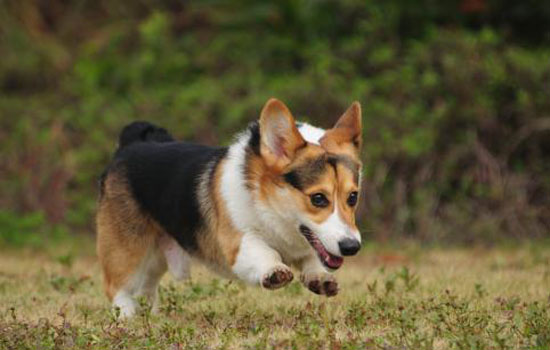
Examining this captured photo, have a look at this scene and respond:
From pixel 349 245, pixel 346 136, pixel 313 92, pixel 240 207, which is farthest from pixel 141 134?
pixel 313 92

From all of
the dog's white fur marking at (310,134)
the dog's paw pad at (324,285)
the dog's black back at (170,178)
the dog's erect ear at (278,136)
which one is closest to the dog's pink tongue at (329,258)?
the dog's paw pad at (324,285)

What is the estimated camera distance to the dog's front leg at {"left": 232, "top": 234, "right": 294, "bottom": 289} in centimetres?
546

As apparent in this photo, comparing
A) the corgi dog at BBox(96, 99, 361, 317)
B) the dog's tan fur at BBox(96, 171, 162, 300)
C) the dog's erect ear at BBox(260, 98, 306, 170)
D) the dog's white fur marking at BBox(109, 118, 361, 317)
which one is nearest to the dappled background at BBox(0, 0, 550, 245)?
the dog's tan fur at BBox(96, 171, 162, 300)

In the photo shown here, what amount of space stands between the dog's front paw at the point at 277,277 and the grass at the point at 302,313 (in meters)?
0.26

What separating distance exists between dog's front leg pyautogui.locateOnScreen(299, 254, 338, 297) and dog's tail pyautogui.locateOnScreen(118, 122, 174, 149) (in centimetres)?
197

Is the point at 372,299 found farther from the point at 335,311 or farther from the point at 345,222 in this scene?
the point at 345,222

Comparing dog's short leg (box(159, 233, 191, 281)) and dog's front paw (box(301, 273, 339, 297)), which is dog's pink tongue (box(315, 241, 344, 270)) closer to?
dog's front paw (box(301, 273, 339, 297))

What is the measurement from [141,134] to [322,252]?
2216 mm

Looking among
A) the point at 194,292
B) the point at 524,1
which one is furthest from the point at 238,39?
the point at 194,292

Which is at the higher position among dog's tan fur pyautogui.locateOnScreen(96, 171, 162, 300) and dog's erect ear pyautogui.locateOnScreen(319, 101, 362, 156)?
dog's erect ear pyautogui.locateOnScreen(319, 101, 362, 156)

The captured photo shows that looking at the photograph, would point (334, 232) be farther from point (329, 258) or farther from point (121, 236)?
point (121, 236)

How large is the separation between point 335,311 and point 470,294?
4.06ft

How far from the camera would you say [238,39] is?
545 inches

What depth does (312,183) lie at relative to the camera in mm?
5609
